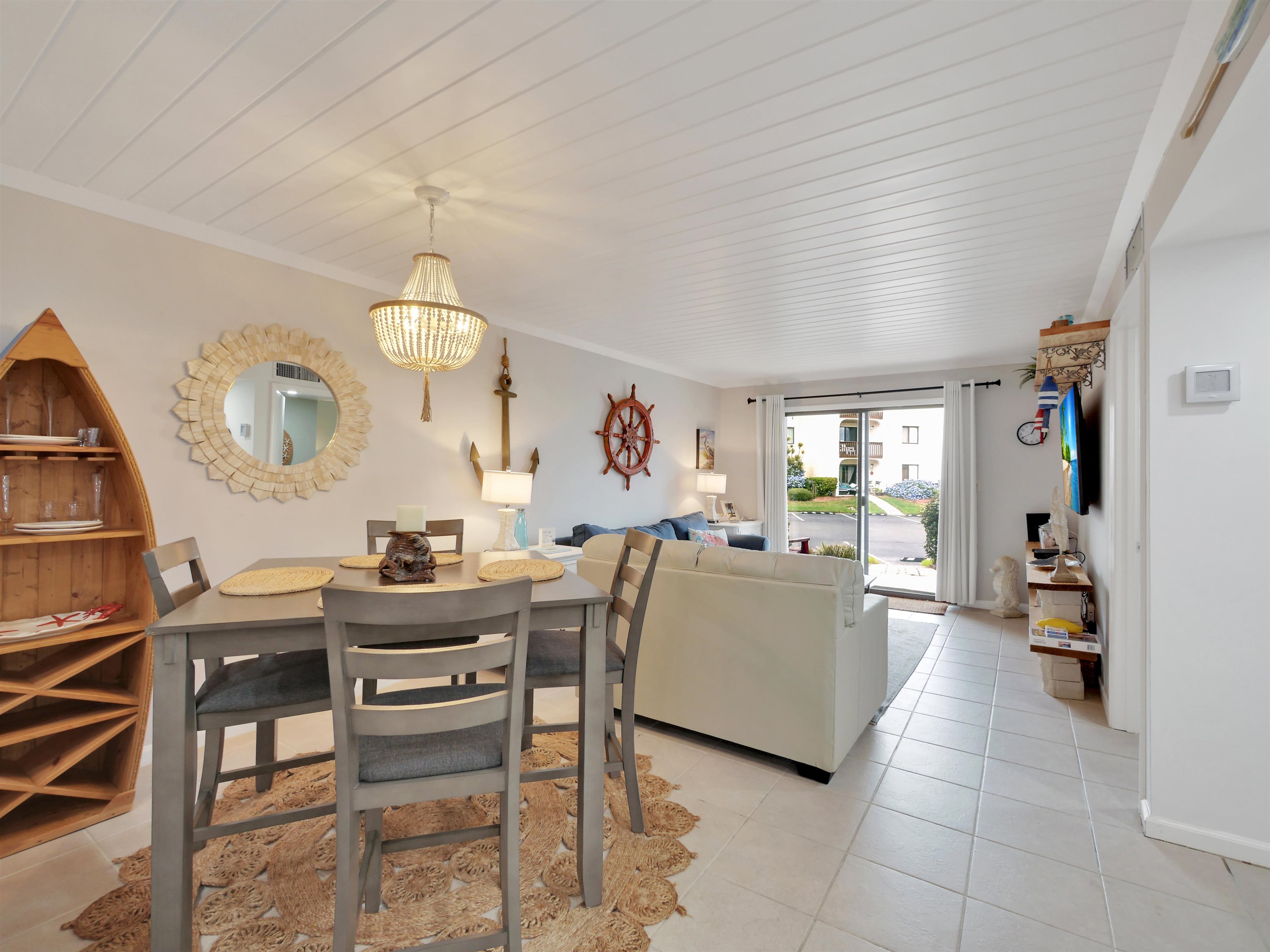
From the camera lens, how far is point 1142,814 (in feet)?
6.95

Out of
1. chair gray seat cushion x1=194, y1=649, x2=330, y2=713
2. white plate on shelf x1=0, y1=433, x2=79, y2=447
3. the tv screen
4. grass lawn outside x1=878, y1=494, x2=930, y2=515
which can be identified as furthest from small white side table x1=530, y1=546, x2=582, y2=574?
grass lawn outside x1=878, y1=494, x2=930, y2=515

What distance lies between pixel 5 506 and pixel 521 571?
182 cm

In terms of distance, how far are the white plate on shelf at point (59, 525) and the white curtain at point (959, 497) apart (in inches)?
238

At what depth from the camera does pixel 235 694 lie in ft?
5.41

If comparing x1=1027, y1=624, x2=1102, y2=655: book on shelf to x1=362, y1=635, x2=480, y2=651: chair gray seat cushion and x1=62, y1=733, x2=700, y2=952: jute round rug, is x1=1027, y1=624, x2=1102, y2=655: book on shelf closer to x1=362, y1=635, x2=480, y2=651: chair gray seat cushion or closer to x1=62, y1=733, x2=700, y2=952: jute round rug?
x1=62, y1=733, x2=700, y2=952: jute round rug

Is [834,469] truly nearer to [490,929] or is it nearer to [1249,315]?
[1249,315]

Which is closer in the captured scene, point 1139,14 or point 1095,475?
point 1139,14

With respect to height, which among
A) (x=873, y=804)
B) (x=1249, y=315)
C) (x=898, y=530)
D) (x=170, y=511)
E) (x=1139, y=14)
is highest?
→ (x=1139, y=14)

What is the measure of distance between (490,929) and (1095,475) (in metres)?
3.99

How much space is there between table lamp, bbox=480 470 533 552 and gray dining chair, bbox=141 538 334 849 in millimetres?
1750

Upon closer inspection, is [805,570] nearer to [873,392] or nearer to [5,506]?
[5,506]

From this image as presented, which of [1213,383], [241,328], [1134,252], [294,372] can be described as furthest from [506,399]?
[1213,383]

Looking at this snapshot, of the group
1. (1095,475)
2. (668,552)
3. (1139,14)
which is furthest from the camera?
(1095,475)

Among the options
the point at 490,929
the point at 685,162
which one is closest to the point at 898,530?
the point at 685,162
